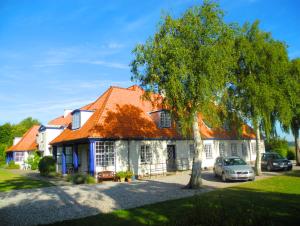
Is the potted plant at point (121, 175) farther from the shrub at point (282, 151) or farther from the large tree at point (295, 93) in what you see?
the shrub at point (282, 151)

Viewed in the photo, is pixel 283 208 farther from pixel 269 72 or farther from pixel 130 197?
pixel 269 72

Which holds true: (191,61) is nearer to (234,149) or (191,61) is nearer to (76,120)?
(76,120)

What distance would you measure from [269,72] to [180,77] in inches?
355

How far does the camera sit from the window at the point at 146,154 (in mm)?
24659

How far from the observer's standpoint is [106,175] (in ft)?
71.1

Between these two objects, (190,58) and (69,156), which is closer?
(190,58)

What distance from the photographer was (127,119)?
25.3 metres

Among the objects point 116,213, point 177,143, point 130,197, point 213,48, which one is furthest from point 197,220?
point 177,143

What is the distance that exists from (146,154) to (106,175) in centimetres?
473

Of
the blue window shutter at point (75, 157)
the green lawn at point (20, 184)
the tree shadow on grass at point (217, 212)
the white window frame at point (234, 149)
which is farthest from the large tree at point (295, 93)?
the green lawn at point (20, 184)

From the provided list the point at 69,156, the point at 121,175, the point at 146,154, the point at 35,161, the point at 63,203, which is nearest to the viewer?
the point at 63,203

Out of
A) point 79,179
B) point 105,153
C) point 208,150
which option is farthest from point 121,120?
point 208,150

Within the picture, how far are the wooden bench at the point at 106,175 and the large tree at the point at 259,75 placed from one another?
11.7 metres

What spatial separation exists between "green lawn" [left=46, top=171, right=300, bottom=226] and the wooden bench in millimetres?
10437
